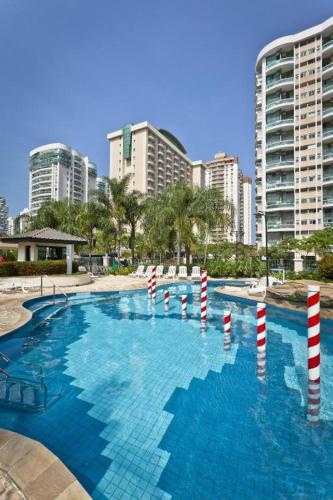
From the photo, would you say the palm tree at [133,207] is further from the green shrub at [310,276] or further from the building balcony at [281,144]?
the building balcony at [281,144]

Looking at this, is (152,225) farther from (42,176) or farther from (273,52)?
(42,176)

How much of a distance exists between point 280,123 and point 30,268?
43590 millimetres

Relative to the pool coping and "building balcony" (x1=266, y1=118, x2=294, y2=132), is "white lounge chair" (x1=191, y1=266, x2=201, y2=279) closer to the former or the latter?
the pool coping

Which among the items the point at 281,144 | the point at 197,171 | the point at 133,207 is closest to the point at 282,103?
the point at 281,144

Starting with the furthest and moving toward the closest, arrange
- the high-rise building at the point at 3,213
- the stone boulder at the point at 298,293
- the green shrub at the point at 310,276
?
1. the high-rise building at the point at 3,213
2. the green shrub at the point at 310,276
3. the stone boulder at the point at 298,293

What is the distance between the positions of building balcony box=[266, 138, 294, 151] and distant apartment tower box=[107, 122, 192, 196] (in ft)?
120

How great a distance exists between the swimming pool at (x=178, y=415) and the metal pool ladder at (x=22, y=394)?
16 centimetres

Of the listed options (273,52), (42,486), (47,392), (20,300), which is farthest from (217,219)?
(273,52)

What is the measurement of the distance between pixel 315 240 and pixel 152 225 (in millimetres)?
15159

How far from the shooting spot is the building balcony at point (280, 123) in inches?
1672

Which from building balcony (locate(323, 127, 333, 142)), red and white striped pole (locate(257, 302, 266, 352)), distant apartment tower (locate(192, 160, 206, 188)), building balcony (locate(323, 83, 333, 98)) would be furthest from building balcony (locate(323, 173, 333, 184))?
distant apartment tower (locate(192, 160, 206, 188))

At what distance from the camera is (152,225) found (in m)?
27.6

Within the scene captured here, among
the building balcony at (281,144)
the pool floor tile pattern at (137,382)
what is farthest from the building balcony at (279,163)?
the pool floor tile pattern at (137,382)

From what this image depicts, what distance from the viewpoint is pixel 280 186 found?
43250mm
